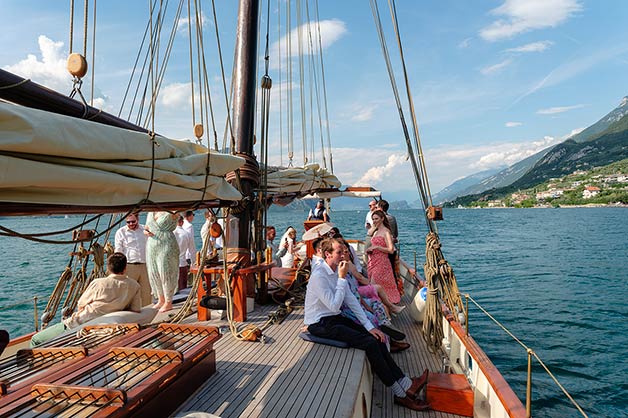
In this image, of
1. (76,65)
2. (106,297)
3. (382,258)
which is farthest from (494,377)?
(76,65)

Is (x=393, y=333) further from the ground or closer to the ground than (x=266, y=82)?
closer to the ground

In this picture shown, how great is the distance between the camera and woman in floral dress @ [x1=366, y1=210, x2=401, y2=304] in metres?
5.88

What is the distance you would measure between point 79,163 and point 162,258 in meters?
3.77

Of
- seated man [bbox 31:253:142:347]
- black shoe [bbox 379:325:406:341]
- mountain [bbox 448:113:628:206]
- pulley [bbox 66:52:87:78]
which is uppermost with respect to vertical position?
mountain [bbox 448:113:628:206]

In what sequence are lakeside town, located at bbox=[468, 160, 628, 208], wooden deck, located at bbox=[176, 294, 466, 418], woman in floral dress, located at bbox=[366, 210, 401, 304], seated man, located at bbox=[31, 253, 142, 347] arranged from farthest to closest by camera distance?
lakeside town, located at bbox=[468, 160, 628, 208]
woman in floral dress, located at bbox=[366, 210, 401, 304]
seated man, located at bbox=[31, 253, 142, 347]
wooden deck, located at bbox=[176, 294, 466, 418]

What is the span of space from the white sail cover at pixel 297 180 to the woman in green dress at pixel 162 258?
2.23m

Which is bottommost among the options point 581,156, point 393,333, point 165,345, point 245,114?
point 393,333


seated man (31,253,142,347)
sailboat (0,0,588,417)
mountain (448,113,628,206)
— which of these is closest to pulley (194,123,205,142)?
sailboat (0,0,588,417)

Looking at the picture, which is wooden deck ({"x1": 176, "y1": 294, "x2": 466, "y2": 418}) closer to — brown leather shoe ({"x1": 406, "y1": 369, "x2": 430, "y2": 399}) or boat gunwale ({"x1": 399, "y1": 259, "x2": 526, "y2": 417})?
brown leather shoe ({"x1": 406, "y1": 369, "x2": 430, "y2": 399})

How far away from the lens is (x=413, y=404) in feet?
11.3

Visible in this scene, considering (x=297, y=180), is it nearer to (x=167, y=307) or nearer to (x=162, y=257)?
(x=162, y=257)

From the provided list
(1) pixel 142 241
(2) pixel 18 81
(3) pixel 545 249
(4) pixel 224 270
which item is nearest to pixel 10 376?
(2) pixel 18 81

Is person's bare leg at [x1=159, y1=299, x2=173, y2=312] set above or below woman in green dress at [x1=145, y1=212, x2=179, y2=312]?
below

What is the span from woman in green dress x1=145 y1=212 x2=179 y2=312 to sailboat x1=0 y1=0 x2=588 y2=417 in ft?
2.52
